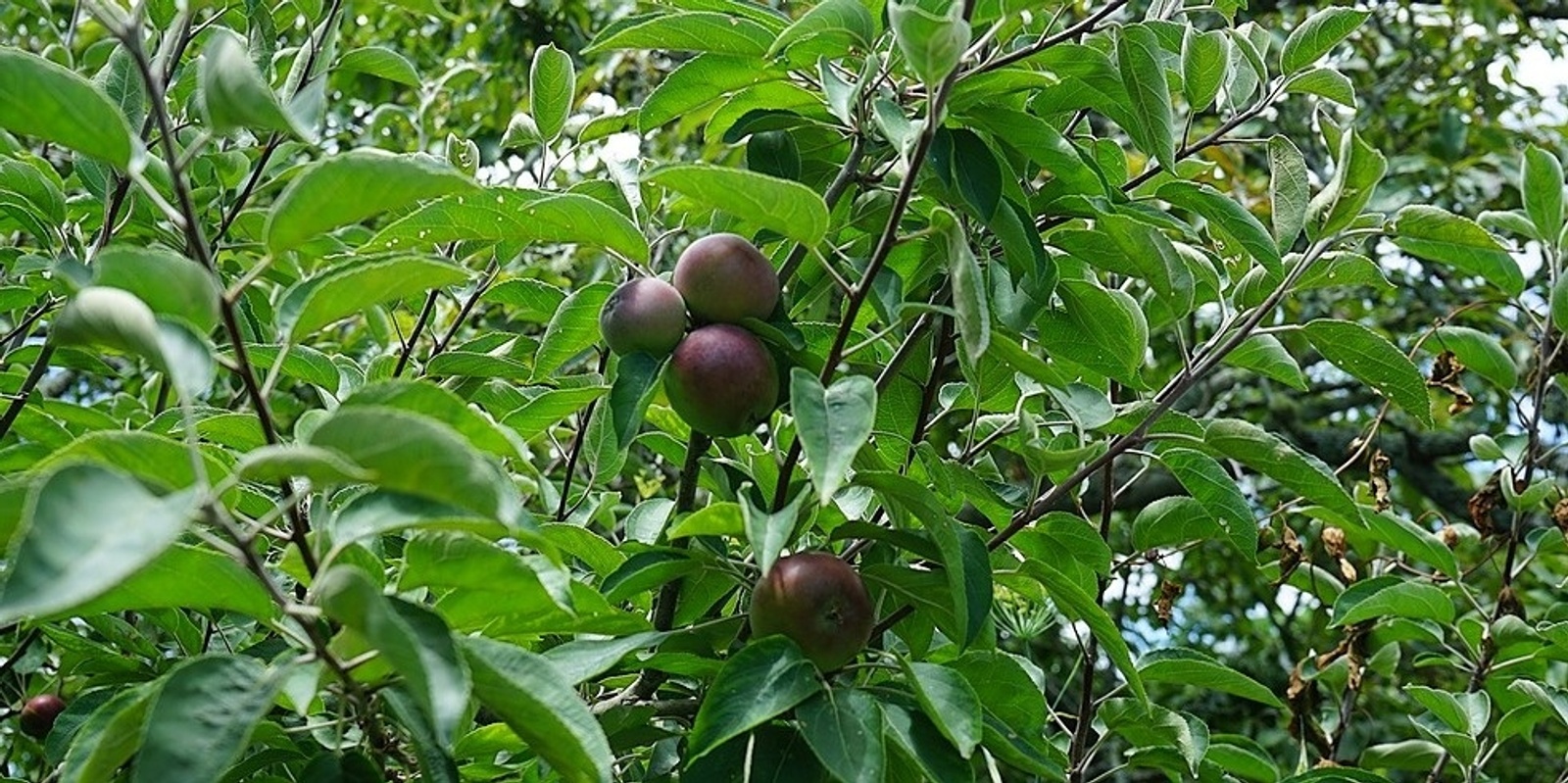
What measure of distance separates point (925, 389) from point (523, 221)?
0.44 metres

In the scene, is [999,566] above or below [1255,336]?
below

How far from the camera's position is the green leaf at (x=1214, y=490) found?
1.46m

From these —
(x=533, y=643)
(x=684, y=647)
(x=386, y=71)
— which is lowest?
(x=533, y=643)

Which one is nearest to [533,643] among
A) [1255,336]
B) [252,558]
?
[252,558]

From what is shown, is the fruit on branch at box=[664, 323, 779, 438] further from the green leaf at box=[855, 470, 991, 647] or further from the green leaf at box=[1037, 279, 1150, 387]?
the green leaf at box=[1037, 279, 1150, 387]

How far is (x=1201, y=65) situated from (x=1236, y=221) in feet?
0.58

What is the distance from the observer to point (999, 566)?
1452 millimetres

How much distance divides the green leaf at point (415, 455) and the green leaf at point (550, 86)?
0.92 m

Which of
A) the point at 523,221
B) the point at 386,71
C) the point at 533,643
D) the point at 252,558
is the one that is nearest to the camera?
the point at 252,558

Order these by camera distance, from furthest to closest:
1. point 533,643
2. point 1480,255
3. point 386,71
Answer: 1. point 386,71
2. point 1480,255
3. point 533,643

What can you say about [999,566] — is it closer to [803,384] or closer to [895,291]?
[895,291]

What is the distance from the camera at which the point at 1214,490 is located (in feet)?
4.84

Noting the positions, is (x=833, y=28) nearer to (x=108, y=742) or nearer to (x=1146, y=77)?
(x=1146, y=77)

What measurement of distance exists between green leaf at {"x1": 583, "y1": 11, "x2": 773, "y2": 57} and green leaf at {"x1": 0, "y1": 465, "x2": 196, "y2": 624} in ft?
2.10
